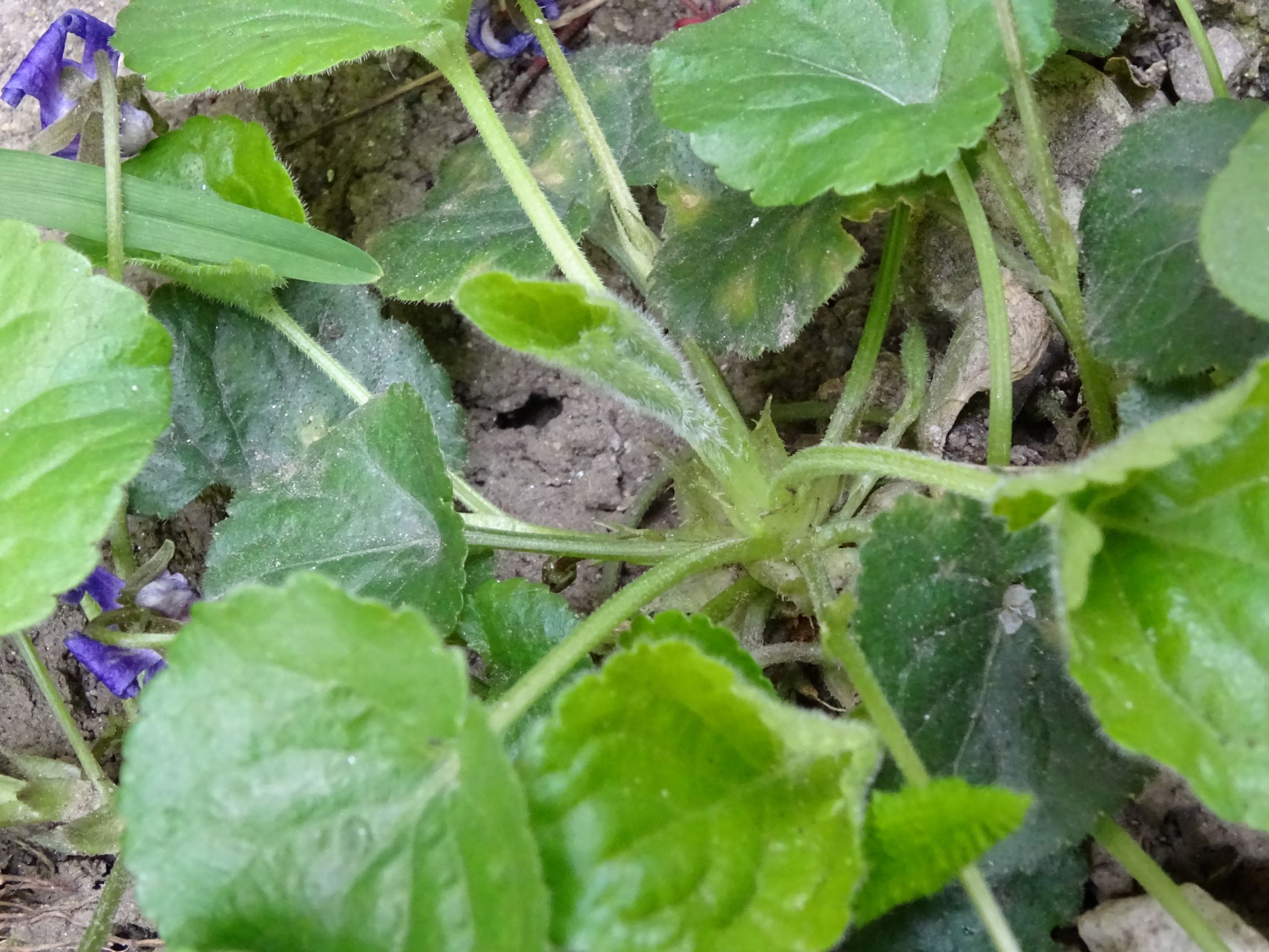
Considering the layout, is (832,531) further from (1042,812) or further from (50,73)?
(50,73)

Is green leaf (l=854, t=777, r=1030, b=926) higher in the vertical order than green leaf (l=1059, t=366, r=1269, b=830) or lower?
lower

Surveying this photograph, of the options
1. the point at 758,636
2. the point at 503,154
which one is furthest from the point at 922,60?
the point at 758,636

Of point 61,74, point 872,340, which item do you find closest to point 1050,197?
point 872,340

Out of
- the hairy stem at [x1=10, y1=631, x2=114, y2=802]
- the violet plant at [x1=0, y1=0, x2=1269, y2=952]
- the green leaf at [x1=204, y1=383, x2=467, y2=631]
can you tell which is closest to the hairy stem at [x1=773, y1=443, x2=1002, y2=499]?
the violet plant at [x1=0, y1=0, x2=1269, y2=952]

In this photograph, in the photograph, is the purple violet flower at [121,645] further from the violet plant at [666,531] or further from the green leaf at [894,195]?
the green leaf at [894,195]

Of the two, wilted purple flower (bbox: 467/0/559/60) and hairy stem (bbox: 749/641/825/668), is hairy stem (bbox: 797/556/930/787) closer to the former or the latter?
hairy stem (bbox: 749/641/825/668)
